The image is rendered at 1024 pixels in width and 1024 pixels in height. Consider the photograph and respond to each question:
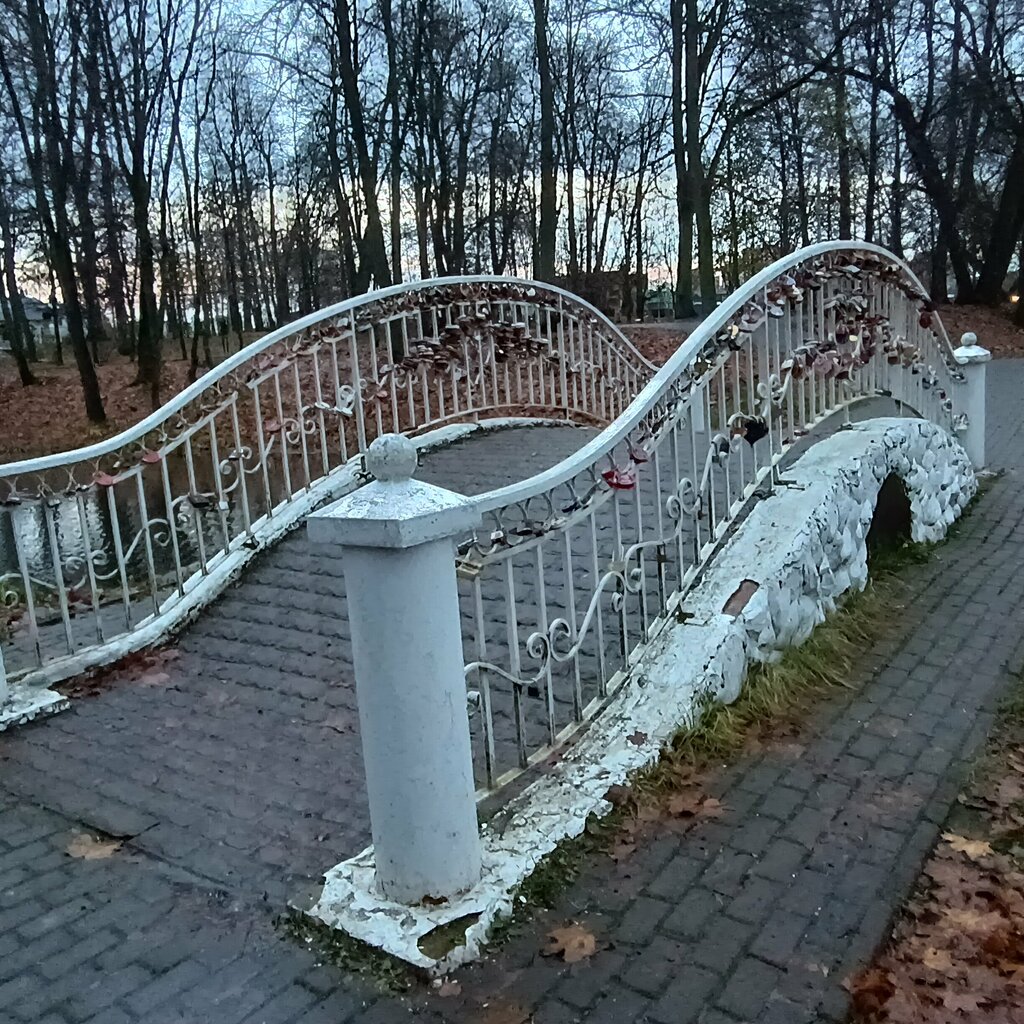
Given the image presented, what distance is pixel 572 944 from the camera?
257cm

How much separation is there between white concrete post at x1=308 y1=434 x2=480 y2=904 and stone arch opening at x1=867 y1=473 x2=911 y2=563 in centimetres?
398

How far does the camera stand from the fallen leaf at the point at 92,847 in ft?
10.2

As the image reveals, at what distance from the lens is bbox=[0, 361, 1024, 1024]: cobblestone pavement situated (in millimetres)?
A: 2404

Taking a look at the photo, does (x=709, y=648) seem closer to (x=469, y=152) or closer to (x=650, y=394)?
(x=650, y=394)

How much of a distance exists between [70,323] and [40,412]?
3162 mm

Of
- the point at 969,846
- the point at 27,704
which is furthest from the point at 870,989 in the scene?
the point at 27,704

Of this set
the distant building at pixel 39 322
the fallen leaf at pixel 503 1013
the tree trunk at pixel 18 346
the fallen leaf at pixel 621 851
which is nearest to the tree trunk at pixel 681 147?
the tree trunk at pixel 18 346

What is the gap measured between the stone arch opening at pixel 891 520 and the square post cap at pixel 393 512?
4047 millimetres

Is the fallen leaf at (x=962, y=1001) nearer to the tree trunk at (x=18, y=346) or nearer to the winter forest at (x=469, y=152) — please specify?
the winter forest at (x=469, y=152)

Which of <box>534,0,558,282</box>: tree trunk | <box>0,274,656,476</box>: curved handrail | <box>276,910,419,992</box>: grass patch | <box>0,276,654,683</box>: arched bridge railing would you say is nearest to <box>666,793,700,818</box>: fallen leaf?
<box>276,910,419,992</box>: grass patch

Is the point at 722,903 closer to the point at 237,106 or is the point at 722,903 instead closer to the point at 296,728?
the point at 296,728

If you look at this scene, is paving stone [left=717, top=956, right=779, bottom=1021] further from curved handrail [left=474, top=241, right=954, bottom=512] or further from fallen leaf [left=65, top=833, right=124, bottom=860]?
fallen leaf [left=65, top=833, right=124, bottom=860]

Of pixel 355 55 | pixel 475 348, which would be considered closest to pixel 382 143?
pixel 355 55

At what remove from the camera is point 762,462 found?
191 inches
